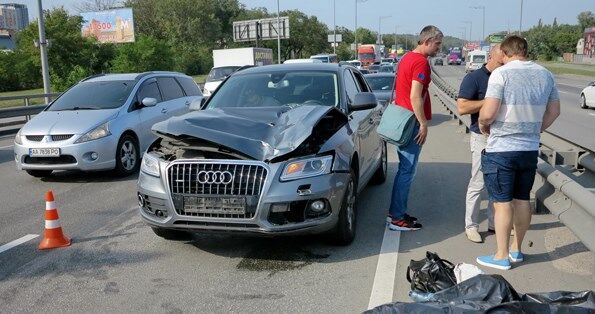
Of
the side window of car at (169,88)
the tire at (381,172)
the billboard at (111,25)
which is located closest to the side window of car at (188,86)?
the side window of car at (169,88)

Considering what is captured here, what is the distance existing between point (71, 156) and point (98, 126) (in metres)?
0.60

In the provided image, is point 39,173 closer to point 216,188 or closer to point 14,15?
point 216,188

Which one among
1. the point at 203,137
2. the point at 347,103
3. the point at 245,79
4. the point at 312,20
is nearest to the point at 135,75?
the point at 245,79

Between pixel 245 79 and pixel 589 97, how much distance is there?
61.6ft

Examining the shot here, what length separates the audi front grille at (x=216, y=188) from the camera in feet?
15.3

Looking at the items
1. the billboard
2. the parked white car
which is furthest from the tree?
A: the parked white car

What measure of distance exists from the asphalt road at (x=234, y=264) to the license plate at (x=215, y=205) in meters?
0.50

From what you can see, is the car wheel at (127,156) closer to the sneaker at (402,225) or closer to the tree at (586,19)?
the sneaker at (402,225)

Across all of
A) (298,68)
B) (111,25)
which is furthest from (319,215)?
(111,25)

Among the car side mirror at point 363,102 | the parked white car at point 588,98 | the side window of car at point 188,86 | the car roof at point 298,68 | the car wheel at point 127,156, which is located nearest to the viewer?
the car side mirror at point 363,102

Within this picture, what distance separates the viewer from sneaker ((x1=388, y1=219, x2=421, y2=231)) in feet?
18.8

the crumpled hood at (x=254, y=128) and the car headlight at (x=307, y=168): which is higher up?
the crumpled hood at (x=254, y=128)

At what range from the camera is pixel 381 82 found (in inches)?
668

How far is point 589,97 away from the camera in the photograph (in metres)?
21.3
